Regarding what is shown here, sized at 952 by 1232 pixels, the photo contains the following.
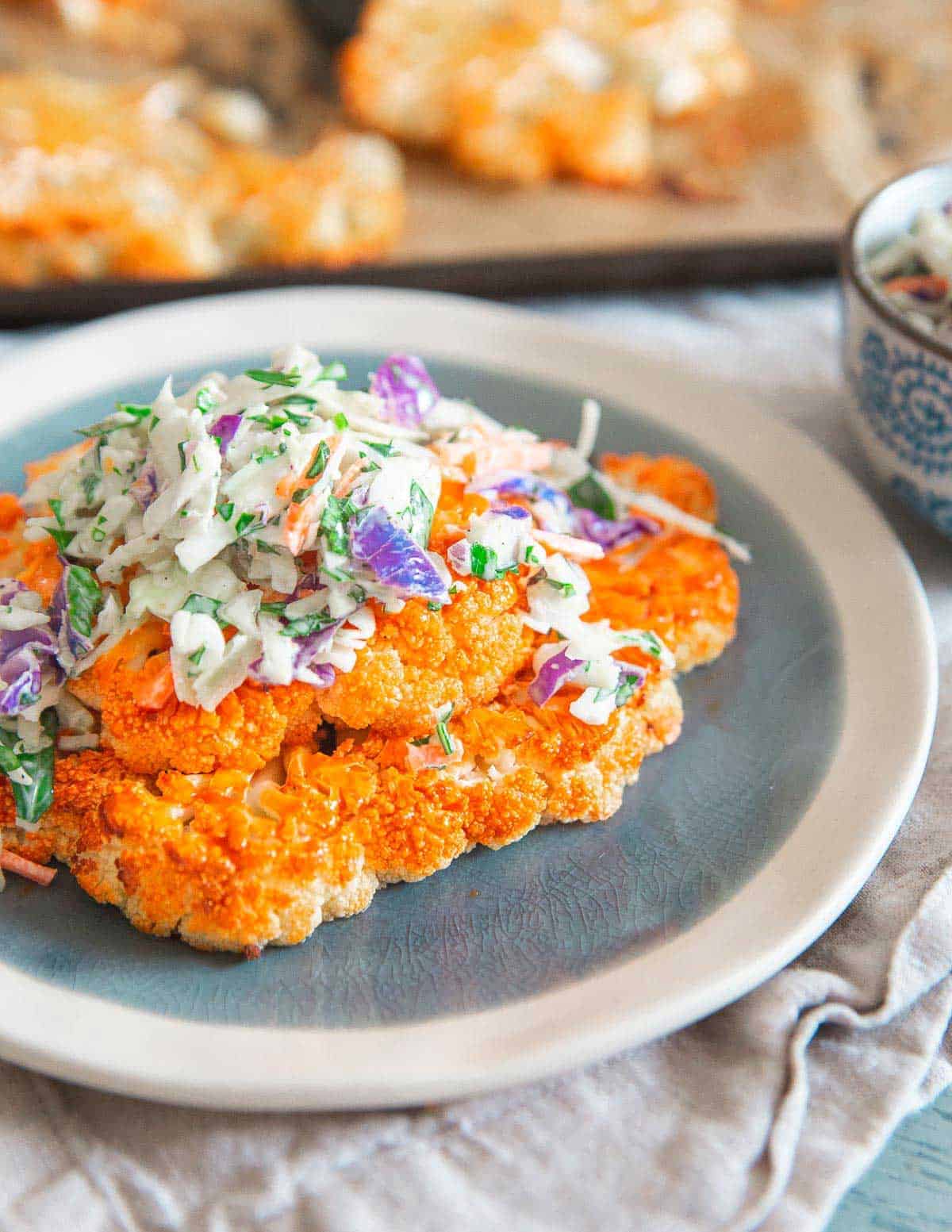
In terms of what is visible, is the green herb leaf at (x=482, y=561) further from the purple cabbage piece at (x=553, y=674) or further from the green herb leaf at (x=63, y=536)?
the green herb leaf at (x=63, y=536)

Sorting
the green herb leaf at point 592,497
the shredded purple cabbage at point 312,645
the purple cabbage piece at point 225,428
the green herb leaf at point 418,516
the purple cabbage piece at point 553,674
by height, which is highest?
the purple cabbage piece at point 225,428

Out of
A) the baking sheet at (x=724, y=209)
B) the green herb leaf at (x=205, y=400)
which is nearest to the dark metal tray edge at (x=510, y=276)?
the baking sheet at (x=724, y=209)

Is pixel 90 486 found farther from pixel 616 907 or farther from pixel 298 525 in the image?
pixel 616 907

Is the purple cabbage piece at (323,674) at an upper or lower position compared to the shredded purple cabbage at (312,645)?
lower

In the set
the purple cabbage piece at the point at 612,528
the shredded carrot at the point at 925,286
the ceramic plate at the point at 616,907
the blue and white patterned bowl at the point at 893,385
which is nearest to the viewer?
the ceramic plate at the point at 616,907

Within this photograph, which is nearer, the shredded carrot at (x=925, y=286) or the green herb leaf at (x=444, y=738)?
the green herb leaf at (x=444, y=738)

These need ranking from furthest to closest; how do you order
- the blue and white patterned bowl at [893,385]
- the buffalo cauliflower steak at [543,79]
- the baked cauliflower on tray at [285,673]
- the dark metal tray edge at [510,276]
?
the buffalo cauliflower steak at [543,79] → the dark metal tray edge at [510,276] → the blue and white patterned bowl at [893,385] → the baked cauliflower on tray at [285,673]

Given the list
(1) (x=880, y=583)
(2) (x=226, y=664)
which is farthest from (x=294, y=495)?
(1) (x=880, y=583)

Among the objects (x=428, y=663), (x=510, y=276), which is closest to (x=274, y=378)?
(x=428, y=663)
